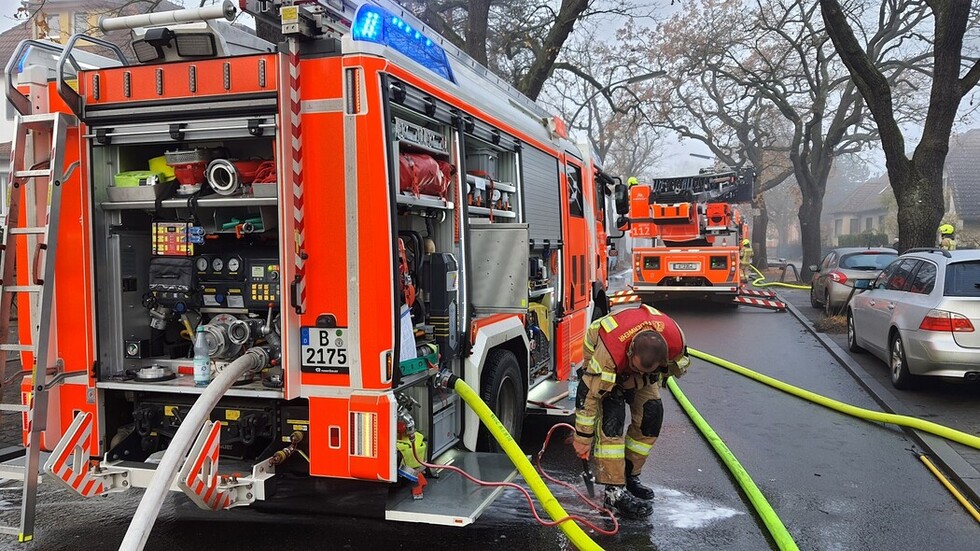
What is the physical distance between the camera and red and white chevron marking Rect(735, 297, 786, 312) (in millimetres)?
16219

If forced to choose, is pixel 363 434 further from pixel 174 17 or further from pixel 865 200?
pixel 865 200

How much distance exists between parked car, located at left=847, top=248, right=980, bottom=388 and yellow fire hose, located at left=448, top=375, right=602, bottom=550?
515 centimetres

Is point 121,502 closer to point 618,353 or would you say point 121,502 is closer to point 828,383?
point 618,353

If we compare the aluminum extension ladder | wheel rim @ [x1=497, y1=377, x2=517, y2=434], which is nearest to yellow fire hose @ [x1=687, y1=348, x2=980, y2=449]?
wheel rim @ [x1=497, y1=377, x2=517, y2=434]

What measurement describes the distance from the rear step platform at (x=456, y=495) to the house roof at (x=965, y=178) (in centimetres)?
4545

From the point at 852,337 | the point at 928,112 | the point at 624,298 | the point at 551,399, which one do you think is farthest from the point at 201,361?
the point at 624,298

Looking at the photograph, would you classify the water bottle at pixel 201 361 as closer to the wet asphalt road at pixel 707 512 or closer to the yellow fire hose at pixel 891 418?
the wet asphalt road at pixel 707 512

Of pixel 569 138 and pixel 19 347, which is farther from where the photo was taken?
pixel 569 138

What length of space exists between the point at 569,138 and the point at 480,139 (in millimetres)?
3125

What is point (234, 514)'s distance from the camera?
4.80 metres

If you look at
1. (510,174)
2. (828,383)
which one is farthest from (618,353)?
(828,383)

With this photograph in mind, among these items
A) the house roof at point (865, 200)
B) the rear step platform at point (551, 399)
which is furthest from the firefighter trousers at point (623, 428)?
the house roof at point (865, 200)

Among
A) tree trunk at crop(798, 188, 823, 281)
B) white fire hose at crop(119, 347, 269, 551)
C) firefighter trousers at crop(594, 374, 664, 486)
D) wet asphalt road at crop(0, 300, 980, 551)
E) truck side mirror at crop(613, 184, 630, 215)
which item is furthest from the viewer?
tree trunk at crop(798, 188, 823, 281)

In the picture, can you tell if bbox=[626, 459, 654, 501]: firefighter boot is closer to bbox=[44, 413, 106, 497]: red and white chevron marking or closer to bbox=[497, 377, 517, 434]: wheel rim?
bbox=[497, 377, 517, 434]: wheel rim
